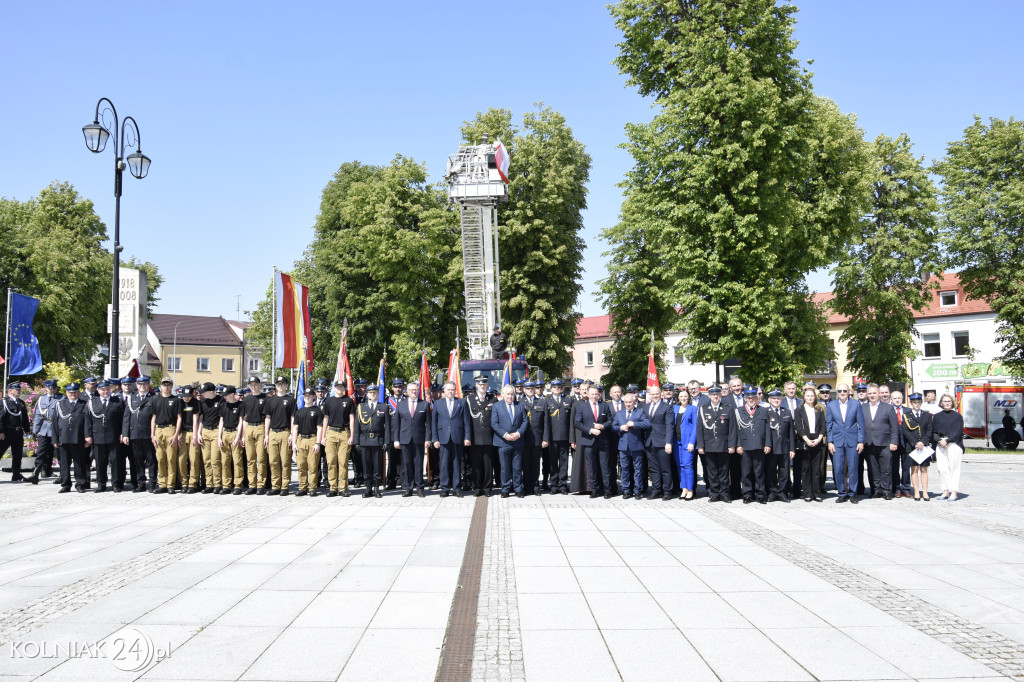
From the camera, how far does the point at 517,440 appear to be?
12.3 meters

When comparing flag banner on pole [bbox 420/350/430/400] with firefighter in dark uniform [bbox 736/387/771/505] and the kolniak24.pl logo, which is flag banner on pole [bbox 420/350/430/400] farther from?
the kolniak24.pl logo

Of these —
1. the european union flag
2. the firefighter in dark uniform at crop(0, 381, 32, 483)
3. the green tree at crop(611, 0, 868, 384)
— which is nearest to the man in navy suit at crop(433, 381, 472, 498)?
the firefighter in dark uniform at crop(0, 381, 32, 483)

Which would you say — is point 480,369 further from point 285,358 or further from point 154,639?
point 154,639

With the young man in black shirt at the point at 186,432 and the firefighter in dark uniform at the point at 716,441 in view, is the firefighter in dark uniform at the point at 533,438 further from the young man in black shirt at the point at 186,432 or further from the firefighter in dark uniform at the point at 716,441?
the young man in black shirt at the point at 186,432

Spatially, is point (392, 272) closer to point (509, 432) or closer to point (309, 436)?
point (309, 436)

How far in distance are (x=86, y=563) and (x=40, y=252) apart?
36.9 m

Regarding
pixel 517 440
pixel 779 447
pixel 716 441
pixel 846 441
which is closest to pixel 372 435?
pixel 517 440

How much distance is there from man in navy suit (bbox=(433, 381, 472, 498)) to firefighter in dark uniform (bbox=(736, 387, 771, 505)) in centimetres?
445

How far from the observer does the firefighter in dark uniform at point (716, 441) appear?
1191 cm

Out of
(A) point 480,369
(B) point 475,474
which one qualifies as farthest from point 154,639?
(A) point 480,369

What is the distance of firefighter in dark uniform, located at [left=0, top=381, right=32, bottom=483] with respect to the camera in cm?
1405

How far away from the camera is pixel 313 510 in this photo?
10.7 metres

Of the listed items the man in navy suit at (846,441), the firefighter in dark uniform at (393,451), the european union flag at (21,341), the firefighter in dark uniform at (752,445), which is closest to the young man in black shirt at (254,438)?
the firefighter in dark uniform at (393,451)

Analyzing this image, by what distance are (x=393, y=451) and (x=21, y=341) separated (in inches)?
401
